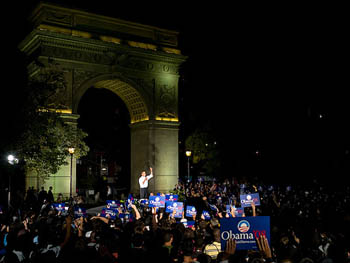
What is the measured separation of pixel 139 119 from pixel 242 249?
1187 inches

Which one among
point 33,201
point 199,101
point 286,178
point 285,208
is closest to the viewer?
point 285,208

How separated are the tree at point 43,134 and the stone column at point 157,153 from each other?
29.4ft

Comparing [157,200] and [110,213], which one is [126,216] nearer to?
[110,213]

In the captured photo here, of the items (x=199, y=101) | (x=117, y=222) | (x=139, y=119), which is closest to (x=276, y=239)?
(x=117, y=222)

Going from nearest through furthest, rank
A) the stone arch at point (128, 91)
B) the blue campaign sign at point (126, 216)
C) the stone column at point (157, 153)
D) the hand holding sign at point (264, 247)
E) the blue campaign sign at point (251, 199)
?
the hand holding sign at point (264, 247), the blue campaign sign at point (126, 216), the blue campaign sign at point (251, 199), the stone arch at point (128, 91), the stone column at point (157, 153)

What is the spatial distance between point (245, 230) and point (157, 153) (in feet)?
92.5

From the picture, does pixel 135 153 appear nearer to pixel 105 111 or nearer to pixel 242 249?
pixel 105 111

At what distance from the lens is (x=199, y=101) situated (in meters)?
51.8

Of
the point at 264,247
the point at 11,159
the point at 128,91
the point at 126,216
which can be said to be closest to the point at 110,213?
the point at 126,216

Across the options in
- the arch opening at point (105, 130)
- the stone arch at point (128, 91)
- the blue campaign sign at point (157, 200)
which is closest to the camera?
the blue campaign sign at point (157, 200)

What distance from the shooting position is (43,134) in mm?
24922

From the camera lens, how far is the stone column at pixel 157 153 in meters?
36.2

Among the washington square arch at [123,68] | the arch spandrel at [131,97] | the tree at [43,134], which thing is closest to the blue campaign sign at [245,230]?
the tree at [43,134]

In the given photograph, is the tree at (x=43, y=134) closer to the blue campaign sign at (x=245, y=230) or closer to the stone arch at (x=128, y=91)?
the stone arch at (x=128, y=91)
